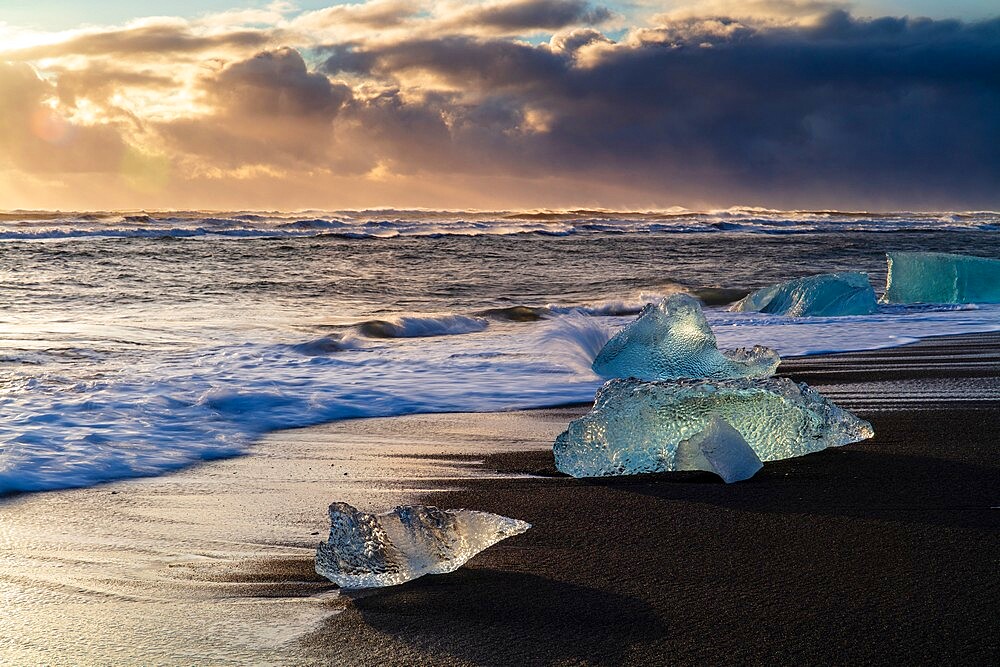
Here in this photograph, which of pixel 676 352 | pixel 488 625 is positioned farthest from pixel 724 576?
pixel 676 352

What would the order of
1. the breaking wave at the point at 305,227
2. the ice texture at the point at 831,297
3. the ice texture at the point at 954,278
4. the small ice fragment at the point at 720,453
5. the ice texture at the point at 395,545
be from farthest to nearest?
1. the breaking wave at the point at 305,227
2. the ice texture at the point at 954,278
3. the ice texture at the point at 831,297
4. the small ice fragment at the point at 720,453
5. the ice texture at the point at 395,545

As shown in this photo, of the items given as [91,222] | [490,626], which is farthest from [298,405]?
[91,222]

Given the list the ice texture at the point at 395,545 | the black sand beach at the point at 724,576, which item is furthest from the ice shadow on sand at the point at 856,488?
the ice texture at the point at 395,545

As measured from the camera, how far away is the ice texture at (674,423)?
3131 mm

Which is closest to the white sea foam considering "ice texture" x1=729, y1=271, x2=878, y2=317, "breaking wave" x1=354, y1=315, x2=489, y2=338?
"breaking wave" x1=354, y1=315, x2=489, y2=338

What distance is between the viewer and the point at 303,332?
25.3ft

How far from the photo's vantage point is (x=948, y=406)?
416 centimetres

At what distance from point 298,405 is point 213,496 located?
1.62 metres

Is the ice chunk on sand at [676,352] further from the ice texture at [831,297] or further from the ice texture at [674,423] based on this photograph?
the ice texture at [831,297]

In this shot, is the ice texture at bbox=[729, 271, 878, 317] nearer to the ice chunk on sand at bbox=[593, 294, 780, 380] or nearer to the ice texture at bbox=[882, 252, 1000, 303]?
the ice texture at bbox=[882, 252, 1000, 303]

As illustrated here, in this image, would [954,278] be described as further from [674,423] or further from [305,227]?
[305,227]

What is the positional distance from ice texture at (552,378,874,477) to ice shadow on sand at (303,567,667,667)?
1.03 meters

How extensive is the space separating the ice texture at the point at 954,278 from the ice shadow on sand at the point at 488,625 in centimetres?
876

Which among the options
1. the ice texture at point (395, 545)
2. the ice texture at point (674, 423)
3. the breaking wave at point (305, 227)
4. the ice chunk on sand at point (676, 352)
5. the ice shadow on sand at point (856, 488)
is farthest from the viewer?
the breaking wave at point (305, 227)
